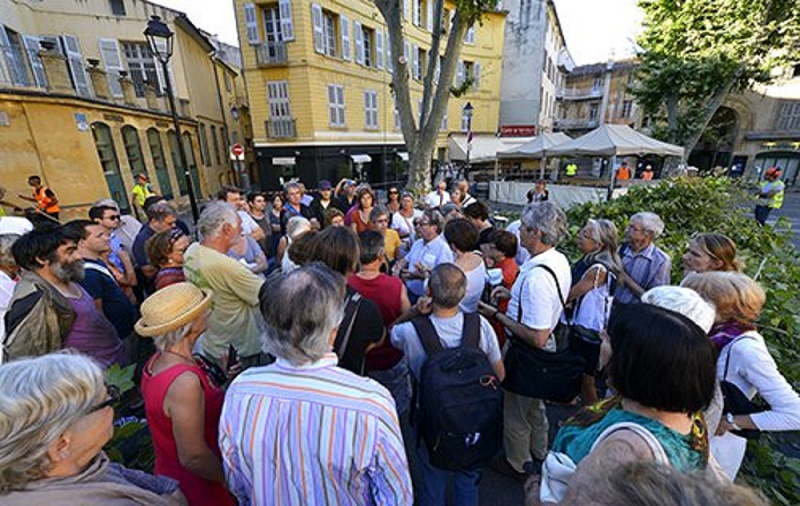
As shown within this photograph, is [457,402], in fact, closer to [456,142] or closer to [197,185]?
[197,185]

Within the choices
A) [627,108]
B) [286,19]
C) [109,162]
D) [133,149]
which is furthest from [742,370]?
[627,108]

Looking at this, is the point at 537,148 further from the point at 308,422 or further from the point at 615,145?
the point at 308,422

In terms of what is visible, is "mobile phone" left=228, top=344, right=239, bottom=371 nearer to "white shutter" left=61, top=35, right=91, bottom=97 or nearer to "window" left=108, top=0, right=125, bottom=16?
"white shutter" left=61, top=35, right=91, bottom=97

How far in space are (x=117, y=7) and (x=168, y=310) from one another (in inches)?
830

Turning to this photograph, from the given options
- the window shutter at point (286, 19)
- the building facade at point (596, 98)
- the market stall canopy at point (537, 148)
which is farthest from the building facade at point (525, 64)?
the window shutter at point (286, 19)

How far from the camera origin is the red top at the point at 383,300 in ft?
7.88

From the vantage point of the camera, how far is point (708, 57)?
14.0m

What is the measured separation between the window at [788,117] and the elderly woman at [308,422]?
125 feet

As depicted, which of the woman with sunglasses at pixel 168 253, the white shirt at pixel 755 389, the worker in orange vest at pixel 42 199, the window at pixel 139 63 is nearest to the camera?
the white shirt at pixel 755 389

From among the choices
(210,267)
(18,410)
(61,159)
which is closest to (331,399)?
(18,410)

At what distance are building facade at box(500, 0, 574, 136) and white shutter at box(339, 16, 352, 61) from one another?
15.3 meters

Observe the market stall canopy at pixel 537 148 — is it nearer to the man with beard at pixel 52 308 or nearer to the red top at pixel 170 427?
the man with beard at pixel 52 308

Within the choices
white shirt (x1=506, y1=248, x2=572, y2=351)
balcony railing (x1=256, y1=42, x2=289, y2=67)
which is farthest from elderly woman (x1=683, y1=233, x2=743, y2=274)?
balcony railing (x1=256, y1=42, x2=289, y2=67)

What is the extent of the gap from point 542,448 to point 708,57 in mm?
18763
